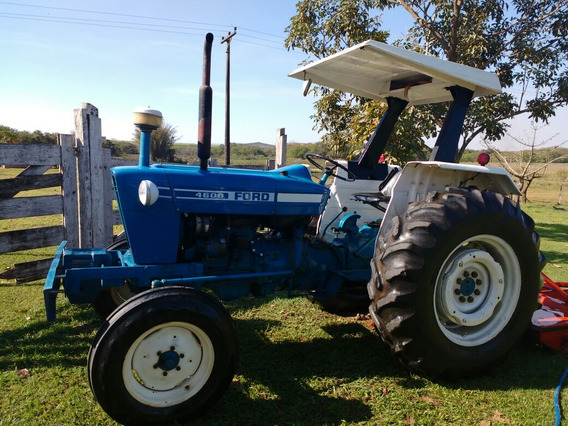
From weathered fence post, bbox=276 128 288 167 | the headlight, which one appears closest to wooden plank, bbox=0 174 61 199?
the headlight

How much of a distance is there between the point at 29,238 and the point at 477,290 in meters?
4.53

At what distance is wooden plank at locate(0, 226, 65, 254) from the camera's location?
14.6ft

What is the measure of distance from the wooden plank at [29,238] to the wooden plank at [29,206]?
0.19m

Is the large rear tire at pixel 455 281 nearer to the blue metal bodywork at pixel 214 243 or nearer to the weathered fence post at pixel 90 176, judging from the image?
the blue metal bodywork at pixel 214 243

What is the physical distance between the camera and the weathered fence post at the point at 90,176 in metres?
4.91

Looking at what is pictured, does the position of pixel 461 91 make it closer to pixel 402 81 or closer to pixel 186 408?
pixel 402 81

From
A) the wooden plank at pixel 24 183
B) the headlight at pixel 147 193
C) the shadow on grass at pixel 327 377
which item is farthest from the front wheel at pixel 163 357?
the wooden plank at pixel 24 183

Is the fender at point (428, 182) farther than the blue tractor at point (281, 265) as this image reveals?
Yes

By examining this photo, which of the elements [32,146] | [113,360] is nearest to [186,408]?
[113,360]

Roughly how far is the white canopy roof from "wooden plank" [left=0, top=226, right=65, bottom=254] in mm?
3291

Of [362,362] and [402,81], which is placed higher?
[402,81]

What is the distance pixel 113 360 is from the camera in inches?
87.9

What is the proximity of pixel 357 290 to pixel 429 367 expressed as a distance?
0.94m

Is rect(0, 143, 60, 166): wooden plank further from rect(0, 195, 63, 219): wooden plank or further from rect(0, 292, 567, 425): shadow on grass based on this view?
rect(0, 292, 567, 425): shadow on grass
